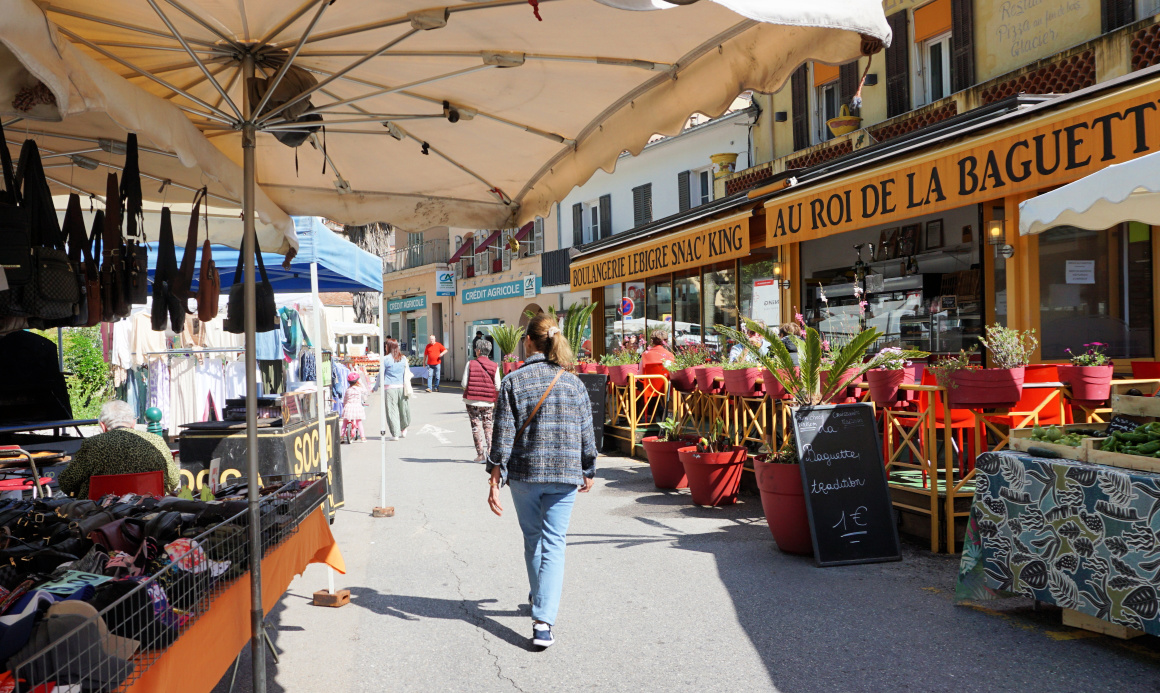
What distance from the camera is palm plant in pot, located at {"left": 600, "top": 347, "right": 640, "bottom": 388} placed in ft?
38.9

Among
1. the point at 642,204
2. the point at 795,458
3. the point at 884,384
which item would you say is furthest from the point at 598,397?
the point at 642,204

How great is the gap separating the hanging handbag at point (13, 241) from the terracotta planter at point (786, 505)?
189 inches

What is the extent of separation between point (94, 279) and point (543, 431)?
2511 mm

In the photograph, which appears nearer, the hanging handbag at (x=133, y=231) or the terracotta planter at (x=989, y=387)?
the hanging handbag at (x=133, y=231)

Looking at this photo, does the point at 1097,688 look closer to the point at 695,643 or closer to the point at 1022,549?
the point at 1022,549

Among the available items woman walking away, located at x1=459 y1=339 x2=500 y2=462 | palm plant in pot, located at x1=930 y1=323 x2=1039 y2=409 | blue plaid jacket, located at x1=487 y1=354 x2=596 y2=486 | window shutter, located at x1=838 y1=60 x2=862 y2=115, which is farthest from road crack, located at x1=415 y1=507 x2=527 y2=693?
window shutter, located at x1=838 y1=60 x2=862 y2=115

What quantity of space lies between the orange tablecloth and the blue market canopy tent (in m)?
3.32

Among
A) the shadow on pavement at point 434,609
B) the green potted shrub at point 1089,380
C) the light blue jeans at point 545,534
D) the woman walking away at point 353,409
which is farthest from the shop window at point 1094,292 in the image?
the woman walking away at point 353,409

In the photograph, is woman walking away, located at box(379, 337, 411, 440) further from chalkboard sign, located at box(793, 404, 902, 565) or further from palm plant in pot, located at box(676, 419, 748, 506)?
chalkboard sign, located at box(793, 404, 902, 565)

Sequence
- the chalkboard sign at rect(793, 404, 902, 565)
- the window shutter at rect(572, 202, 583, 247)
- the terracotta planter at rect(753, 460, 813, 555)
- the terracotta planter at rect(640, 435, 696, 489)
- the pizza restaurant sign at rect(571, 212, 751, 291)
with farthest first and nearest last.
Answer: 1. the window shutter at rect(572, 202, 583, 247)
2. the pizza restaurant sign at rect(571, 212, 751, 291)
3. the terracotta planter at rect(640, 435, 696, 489)
4. the terracotta planter at rect(753, 460, 813, 555)
5. the chalkboard sign at rect(793, 404, 902, 565)

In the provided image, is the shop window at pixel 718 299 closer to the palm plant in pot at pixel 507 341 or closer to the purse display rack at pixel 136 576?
the palm plant in pot at pixel 507 341

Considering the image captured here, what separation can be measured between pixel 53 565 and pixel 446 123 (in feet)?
10.4

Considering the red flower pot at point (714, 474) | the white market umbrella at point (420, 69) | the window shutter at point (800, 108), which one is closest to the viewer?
the white market umbrella at point (420, 69)

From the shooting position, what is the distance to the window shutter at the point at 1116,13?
11.6 metres
